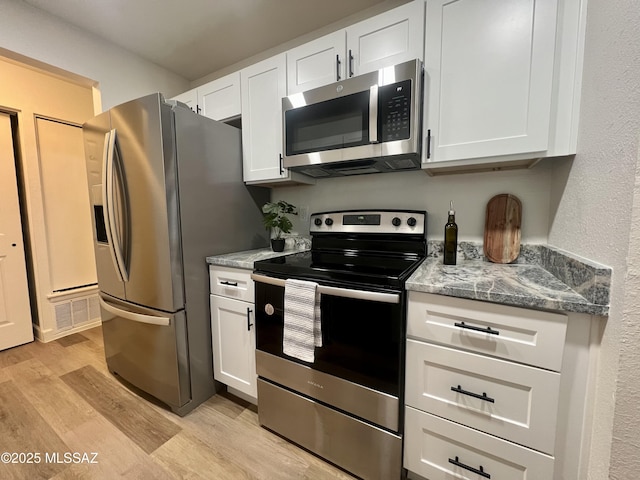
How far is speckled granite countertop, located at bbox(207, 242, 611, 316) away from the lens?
801 millimetres

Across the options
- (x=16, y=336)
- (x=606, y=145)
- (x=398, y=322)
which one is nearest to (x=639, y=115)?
(x=606, y=145)

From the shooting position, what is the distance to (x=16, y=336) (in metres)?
2.38

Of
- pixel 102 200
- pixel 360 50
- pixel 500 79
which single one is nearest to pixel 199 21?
pixel 360 50

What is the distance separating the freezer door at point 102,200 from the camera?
5.15 feet

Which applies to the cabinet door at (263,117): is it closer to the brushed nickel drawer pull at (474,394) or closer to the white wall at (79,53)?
the white wall at (79,53)

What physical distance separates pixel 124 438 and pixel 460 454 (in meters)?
1.66

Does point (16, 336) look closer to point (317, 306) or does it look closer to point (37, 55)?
point (37, 55)

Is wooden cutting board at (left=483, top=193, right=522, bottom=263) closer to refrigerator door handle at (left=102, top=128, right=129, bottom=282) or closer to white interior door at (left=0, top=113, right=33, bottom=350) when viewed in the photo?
refrigerator door handle at (left=102, top=128, right=129, bottom=282)

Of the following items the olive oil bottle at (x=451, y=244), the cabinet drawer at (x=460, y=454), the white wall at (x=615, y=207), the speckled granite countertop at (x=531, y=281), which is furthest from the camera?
the olive oil bottle at (x=451, y=244)

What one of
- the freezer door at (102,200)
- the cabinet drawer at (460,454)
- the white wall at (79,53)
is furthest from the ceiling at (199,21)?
the cabinet drawer at (460,454)

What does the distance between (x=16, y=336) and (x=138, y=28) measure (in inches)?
112

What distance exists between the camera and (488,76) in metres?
1.12

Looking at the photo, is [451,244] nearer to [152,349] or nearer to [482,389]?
[482,389]

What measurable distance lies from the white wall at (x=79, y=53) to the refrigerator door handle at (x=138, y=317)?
1.59 meters
